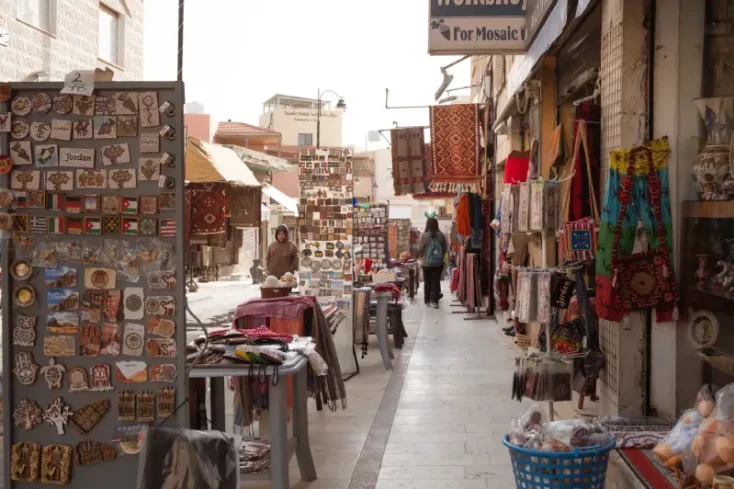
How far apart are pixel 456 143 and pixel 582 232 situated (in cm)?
994

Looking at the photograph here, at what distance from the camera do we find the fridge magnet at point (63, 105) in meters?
3.79

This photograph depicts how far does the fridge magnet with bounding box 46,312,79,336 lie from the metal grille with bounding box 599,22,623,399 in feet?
10.2

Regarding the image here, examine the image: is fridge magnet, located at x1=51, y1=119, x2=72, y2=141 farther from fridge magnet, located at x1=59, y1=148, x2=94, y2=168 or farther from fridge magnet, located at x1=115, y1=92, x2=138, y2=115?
fridge magnet, located at x1=115, y1=92, x2=138, y2=115

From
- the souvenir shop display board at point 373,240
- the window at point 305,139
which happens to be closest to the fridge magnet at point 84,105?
the souvenir shop display board at point 373,240

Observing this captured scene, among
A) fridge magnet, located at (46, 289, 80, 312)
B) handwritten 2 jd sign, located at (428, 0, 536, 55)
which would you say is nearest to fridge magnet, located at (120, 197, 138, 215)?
fridge magnet, located at (46, 289, 80, 312)

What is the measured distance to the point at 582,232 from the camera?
523 cm

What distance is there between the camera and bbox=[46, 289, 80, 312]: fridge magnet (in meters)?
3.83

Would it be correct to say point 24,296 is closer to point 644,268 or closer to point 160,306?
point 160,306

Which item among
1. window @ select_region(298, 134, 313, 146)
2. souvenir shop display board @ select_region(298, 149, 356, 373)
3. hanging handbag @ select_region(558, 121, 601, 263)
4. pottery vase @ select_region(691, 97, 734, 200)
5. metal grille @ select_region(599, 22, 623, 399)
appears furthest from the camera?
window @ select_region(298, 134, 313, 146)

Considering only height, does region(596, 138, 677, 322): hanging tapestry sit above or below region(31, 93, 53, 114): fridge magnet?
below

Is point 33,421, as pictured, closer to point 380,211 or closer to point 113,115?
point 113,115

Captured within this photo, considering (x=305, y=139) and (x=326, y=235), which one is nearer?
(x=326, y=235)

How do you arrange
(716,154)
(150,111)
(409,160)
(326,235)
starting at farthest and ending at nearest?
(409,160) < (326,235) < (716,154) < (150,111)

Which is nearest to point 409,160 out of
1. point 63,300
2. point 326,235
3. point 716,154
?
point 326,235
